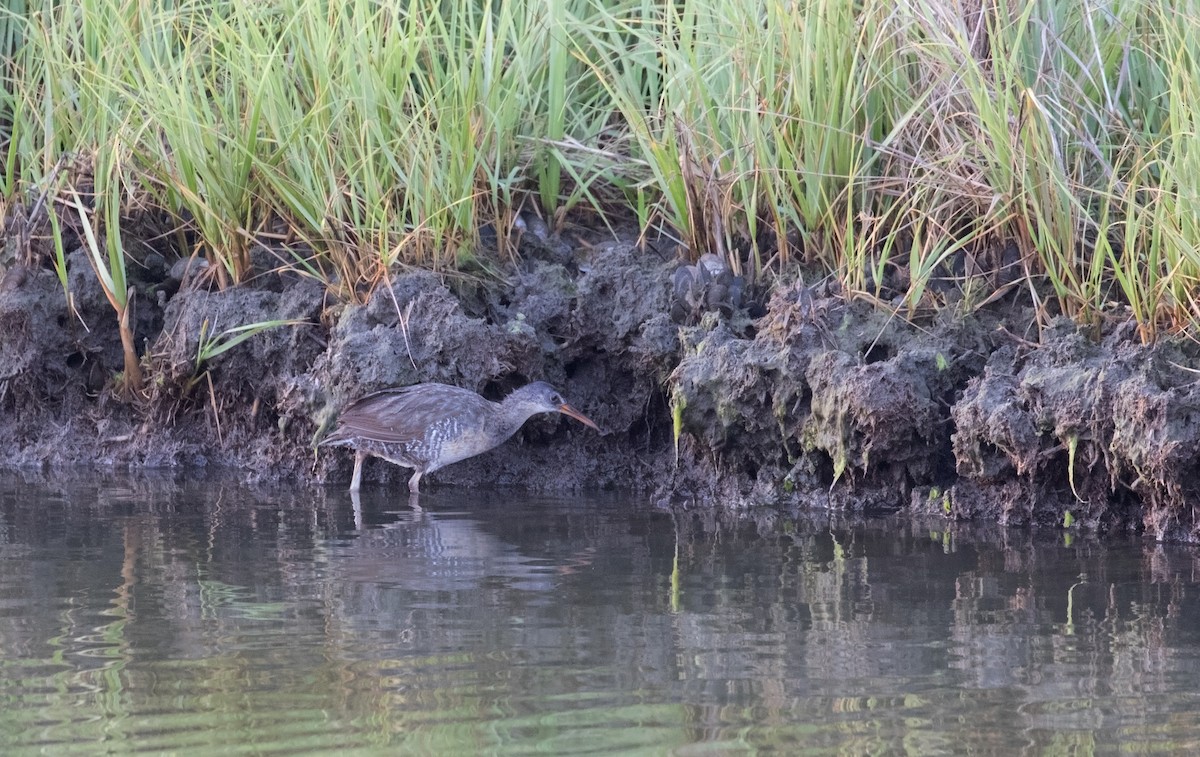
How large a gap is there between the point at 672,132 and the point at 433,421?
173cm

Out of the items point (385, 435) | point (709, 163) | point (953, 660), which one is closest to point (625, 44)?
point (709, 163)

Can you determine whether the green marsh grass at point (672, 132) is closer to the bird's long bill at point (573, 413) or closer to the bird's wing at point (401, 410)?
the bird's wing at point (401, 410)

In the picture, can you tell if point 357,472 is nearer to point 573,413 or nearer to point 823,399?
point 573,413

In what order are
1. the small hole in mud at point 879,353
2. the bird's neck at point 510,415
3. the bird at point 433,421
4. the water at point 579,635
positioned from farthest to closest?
the bird's neck at point 510,415 < the bird at point 433,421 < the small hole in mud at point 879,353 < the water at point 579,635

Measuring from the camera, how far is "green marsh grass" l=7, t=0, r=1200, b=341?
658 centimetres

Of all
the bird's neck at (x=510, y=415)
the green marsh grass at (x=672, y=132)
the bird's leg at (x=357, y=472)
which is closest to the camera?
the green marsh grass at (x=672, y=132)

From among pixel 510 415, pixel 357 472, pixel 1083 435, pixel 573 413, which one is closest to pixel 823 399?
pixel 1083 435

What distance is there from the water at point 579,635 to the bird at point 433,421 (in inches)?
21.6

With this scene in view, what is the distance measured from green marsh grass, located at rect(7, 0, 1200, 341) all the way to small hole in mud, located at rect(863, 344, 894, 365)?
199 mm

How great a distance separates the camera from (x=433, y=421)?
737cm

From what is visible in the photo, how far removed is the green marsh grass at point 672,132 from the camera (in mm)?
6578

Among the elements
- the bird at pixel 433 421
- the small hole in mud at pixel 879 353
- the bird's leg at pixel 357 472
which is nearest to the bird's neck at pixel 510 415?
the bird at pixel 433 421

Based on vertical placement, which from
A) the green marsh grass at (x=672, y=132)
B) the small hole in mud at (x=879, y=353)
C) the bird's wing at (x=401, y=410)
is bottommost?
the bird's wing at (x=401, y=410)

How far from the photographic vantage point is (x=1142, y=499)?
21.0ft
